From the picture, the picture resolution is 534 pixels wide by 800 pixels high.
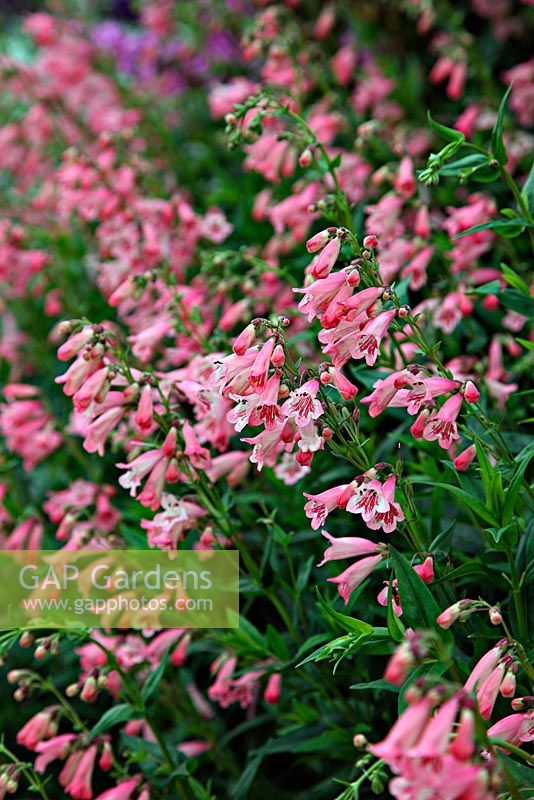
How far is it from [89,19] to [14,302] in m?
3.39

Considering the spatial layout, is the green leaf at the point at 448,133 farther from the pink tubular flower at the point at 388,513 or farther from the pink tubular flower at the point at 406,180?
the pink tubular flower at the point at 388,513

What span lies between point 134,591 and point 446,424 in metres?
1.25

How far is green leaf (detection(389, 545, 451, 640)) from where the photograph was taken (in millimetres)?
1859

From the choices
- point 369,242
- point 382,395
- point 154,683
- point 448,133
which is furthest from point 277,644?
point 448,133

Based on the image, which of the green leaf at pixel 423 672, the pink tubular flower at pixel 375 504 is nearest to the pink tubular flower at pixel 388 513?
the pink tubular flower at pixel 375 504

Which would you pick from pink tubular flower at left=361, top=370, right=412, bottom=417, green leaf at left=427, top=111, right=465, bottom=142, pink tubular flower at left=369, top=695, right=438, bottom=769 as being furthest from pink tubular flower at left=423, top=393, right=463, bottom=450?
pink tubular flower at left=369, top=695, right=438, bottom=769

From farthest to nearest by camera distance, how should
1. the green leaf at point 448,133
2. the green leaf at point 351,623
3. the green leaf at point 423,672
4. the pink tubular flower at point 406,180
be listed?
1. the pink tubular flower at point 406,180
2. the green leaf at point 448,133
3. the green leaf at point 351,623
4. the green leaf at point 423,672

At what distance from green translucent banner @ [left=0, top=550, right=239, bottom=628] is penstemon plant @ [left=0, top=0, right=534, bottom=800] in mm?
50

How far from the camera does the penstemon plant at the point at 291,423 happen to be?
1.95m

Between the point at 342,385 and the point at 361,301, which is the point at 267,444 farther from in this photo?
the point at 361,301

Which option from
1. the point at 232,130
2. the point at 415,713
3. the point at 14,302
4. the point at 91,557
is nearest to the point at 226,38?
the point at 14,302

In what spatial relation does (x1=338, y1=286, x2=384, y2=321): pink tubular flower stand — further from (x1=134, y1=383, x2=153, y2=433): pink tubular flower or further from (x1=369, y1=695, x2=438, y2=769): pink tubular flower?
(x1=369, y1=695, x2=438, y2=769): pink tubular flower

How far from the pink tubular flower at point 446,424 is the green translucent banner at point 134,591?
79cm

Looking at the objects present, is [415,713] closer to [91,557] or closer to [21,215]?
[91,557]
